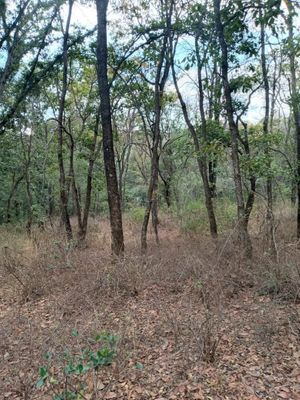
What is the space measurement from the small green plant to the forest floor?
0.09 feet

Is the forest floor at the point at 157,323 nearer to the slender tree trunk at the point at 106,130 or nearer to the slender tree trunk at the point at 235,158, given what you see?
the slender tree trunk at the point at 235,158

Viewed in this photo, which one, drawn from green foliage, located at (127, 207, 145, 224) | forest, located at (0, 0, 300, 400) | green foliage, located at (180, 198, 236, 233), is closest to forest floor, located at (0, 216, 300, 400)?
forest, located at (0, 0, 300, 400)

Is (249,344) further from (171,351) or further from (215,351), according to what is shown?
(171,351)

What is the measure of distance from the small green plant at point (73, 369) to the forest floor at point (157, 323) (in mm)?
28

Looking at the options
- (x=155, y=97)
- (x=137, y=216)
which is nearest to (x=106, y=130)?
(x=155, y=97)

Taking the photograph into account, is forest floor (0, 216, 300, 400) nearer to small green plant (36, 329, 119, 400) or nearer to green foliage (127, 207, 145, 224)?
small green plant (36, 329, 119, 400)

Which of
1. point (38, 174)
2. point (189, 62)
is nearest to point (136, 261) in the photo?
point (189, 62)

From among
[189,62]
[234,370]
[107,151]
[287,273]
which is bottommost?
[234,370]

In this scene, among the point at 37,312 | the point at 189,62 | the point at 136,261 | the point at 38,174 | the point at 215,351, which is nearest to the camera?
the point at 215,351

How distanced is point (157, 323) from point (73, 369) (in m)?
2.19

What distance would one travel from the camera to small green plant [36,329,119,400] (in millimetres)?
2180

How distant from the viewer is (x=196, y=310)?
4336 mm

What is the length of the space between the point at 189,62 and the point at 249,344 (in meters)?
4.49

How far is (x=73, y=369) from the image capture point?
7.04 ft
